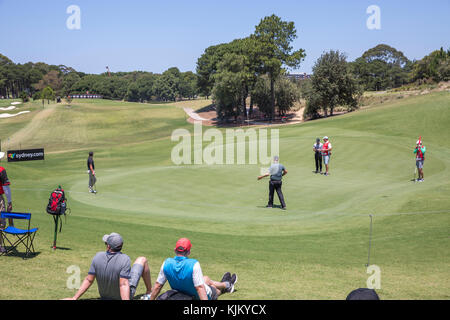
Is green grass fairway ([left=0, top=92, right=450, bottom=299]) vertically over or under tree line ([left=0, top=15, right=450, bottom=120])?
under

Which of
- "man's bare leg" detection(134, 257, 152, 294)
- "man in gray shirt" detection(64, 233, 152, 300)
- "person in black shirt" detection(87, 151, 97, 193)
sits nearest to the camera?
"man in gray shirt" detection(64, 233, 152, 300)

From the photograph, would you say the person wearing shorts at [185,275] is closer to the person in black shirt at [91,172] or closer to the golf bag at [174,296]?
the golf bag at [174,296]

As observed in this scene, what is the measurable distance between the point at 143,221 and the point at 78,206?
4925 mm

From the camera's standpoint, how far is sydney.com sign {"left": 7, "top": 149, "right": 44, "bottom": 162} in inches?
1713

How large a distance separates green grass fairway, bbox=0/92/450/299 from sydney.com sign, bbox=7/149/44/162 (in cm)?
1234

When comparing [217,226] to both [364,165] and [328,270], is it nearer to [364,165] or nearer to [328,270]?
[328,270]

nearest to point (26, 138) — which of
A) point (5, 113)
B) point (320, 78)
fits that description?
point (5, 113)

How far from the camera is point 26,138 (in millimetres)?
76812

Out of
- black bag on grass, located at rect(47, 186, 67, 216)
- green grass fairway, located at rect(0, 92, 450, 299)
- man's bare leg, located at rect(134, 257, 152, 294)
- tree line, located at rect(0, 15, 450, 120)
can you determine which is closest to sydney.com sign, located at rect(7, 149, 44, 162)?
green grass fairway, located at rect(0, 92, 450, 299)

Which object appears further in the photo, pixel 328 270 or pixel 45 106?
pixel 45 106

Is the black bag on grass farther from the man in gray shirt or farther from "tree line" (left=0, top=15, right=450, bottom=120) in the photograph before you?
"tree line" (left=0, top=15, right=450, bottom=120)

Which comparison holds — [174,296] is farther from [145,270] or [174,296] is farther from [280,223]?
[280,223]
